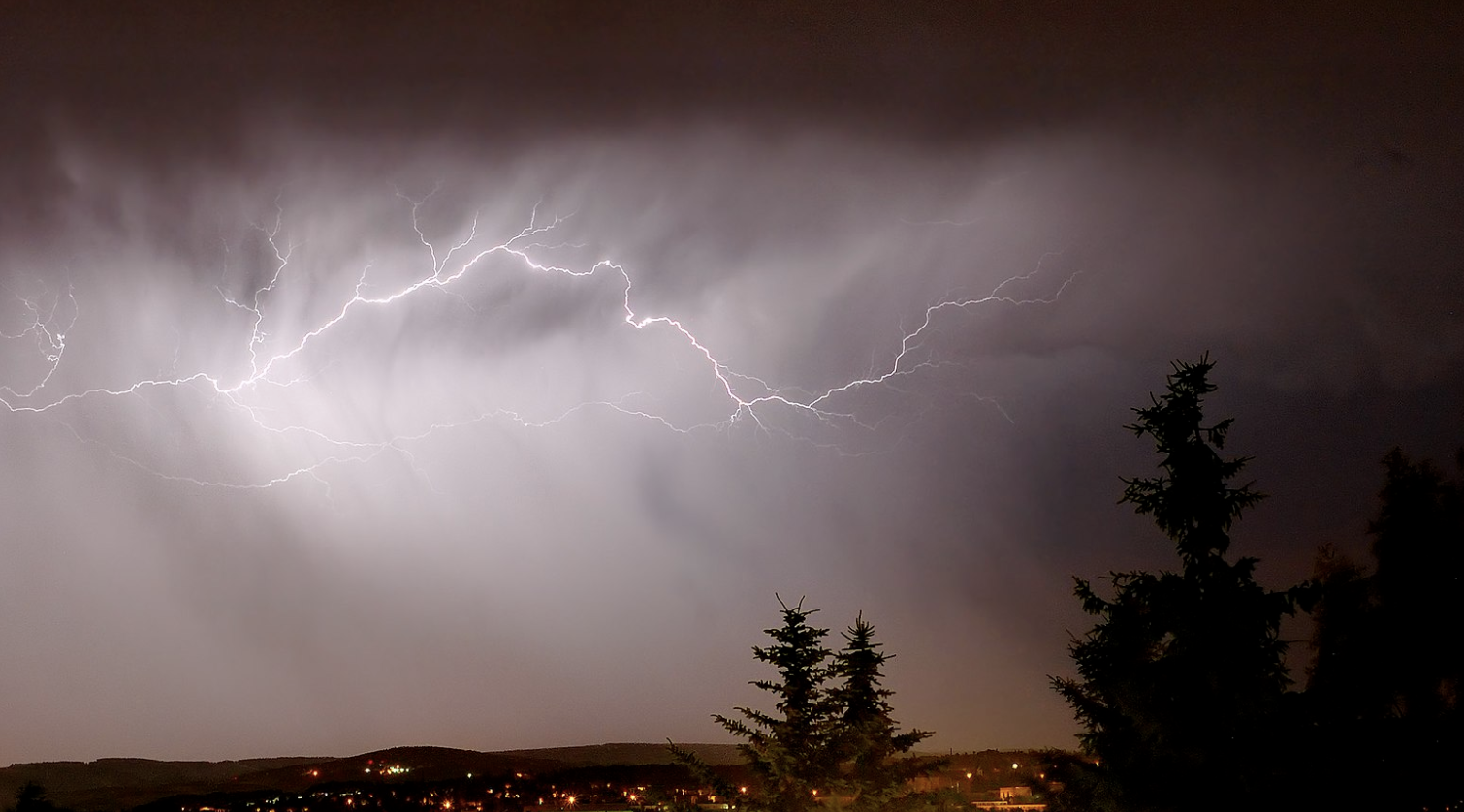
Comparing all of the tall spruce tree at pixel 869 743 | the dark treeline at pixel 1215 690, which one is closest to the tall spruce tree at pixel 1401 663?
the dark treeline at pixel 1215 690

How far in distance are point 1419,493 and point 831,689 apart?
33.3ft

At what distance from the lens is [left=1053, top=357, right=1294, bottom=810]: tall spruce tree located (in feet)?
33.6

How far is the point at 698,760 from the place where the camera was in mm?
11953

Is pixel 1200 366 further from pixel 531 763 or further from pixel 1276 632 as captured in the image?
pixel 531 763

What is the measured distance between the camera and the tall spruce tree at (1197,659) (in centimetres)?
1023

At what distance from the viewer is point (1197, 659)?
10.4 metres

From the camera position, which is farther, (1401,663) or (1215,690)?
(1401,663)

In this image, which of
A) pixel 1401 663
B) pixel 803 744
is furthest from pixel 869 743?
pixel 1401 663

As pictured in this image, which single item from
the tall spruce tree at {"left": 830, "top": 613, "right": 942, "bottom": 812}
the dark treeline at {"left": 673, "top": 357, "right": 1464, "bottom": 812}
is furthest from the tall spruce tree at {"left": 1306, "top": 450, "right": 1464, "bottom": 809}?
the tall spruce tree at {"left": 830, "top": 613, "right": 942, "bottom": 812}

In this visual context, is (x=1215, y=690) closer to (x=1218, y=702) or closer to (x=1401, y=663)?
(x=1218, y=702)

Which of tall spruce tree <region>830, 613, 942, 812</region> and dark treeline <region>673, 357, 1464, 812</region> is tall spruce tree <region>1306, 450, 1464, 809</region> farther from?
tall spruce tree <region>830, 613, 942, 812</region>

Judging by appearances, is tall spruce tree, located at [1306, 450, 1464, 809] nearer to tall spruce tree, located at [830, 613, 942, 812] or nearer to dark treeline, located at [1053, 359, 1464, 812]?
dark treeline, located at [1053, 359, 1464, 812]

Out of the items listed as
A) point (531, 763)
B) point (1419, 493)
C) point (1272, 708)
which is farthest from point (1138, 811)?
point (531, 763)

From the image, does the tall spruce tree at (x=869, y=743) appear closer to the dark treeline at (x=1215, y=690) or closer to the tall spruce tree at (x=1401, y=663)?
the dark treeline at (x=1215, y=690)
